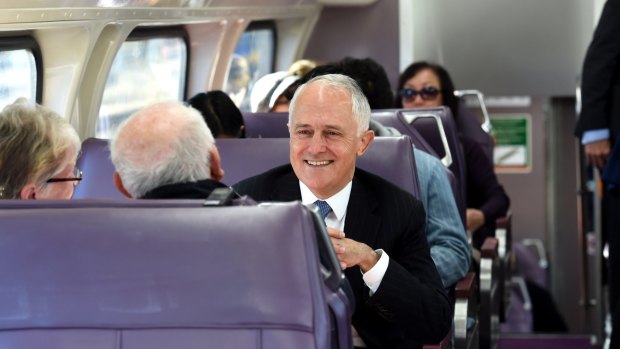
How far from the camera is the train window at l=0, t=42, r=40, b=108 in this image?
4.49 metres

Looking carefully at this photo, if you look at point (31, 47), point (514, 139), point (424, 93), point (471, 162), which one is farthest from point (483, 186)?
point (514, 139)

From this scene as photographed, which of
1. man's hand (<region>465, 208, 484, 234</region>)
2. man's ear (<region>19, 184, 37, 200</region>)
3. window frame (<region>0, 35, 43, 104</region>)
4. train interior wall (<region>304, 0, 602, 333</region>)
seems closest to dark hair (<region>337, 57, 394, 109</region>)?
man's hand (<region>465, 208, 484, 234</region>)

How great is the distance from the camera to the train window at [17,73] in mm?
4488

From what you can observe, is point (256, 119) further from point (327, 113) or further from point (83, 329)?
point (83, 329)

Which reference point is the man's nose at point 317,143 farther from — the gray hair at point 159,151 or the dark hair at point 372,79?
the dark hair at point 372,79

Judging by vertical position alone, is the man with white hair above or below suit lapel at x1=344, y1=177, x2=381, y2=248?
above

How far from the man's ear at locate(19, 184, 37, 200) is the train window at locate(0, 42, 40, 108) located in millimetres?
1460

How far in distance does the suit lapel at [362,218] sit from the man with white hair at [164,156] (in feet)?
1.92

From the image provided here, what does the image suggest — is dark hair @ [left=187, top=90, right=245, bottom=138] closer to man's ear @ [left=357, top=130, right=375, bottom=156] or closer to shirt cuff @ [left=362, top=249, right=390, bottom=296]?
man's ear @ [left=357, top=130, right=375, bottom=156]

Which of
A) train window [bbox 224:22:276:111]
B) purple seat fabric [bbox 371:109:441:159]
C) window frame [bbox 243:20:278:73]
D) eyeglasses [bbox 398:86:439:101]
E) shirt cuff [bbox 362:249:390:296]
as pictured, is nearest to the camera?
shirt cuff [bbox 362:249:390:296]

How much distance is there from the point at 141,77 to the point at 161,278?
4.19 meters

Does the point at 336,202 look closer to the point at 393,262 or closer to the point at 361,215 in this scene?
the point at 361,215

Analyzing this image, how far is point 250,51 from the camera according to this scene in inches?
312

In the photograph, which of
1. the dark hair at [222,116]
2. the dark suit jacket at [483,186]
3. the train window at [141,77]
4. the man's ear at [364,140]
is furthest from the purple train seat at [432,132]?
the train window at [141,77]
